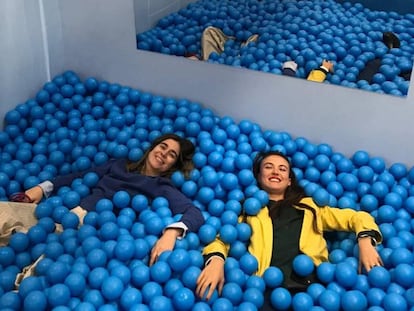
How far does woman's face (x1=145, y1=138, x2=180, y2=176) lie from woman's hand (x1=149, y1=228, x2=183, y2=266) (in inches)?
12.6

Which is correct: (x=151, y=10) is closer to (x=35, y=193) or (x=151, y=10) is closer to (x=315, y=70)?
(x=315, y=70)

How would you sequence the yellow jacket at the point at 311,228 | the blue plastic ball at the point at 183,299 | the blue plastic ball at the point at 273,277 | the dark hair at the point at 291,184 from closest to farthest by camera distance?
the blue plastic ball at the point at 183,299
the blue plastic ball at the point at 273,277
the yellow jacket at the point at 311,228
the dark hair at the point at 291,184

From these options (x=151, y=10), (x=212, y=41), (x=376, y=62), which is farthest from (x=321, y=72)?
(x=151, y=10)

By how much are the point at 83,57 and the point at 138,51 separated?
0.96ft

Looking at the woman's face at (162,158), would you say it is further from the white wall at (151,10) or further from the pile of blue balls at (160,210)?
the white wall at (151,10)

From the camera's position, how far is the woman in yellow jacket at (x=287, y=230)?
159 cm

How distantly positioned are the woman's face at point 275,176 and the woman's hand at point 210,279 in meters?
0.35

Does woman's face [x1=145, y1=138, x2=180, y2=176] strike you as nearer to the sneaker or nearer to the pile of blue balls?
the pile of blue balls

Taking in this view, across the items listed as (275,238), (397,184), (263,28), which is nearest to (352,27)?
(263,28)

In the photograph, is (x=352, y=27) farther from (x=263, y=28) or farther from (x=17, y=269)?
(x=17, y=269)

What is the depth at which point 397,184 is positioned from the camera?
1.94m

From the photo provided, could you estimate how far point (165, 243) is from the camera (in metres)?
1.62

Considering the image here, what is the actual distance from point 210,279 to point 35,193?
0.75m

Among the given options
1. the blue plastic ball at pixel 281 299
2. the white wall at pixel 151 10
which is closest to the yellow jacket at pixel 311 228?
the blue plastic ball at pixel 281 299
